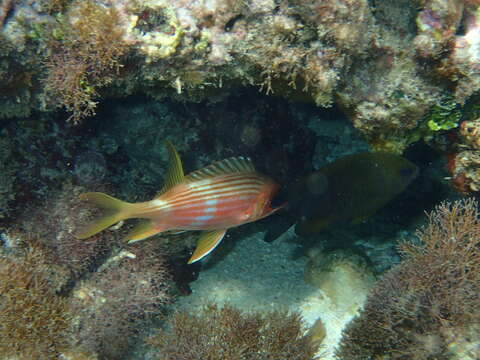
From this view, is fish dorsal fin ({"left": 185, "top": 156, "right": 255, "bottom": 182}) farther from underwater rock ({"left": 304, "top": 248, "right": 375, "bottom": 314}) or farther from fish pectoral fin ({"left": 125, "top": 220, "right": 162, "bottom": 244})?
underwater rock ({"left": 304, "top": 248, "right": 375, "bottom": 314})

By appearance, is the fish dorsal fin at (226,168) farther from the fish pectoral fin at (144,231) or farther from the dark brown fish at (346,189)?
the dark brown fish at (346,189)

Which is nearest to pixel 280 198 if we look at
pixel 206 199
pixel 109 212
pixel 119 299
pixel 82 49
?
pixel 206 199

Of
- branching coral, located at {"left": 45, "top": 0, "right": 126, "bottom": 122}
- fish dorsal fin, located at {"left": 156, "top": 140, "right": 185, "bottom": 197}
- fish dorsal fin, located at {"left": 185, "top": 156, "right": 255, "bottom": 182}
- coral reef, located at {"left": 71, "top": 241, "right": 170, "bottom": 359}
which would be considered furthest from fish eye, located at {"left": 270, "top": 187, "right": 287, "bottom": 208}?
branching coral, located at {"left": 45, "top": 0, "right": 126, "bottom": 122}

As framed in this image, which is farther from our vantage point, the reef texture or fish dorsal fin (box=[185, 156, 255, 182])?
fish dorsal fin (box=[185, 156, 255, 182])

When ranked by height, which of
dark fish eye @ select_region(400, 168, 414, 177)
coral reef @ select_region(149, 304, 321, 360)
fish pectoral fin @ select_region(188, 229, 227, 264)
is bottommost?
coral reef @ select_region(149, 304, 321, 360)

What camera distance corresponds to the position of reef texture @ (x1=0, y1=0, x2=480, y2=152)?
2494 millimetres

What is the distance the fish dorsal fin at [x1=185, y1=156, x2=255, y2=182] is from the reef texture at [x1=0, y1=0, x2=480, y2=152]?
2.38 ft

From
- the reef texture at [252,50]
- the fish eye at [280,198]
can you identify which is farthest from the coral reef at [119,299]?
the reef texture at [252,50]

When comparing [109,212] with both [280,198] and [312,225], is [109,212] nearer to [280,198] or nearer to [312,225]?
[280,198]

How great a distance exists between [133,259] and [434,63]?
10.9 ft

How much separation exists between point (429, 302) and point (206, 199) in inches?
82.0

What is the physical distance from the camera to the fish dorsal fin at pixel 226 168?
3.26 metres

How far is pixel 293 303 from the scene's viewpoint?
4.30 m

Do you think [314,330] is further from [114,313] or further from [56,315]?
[56,315]
